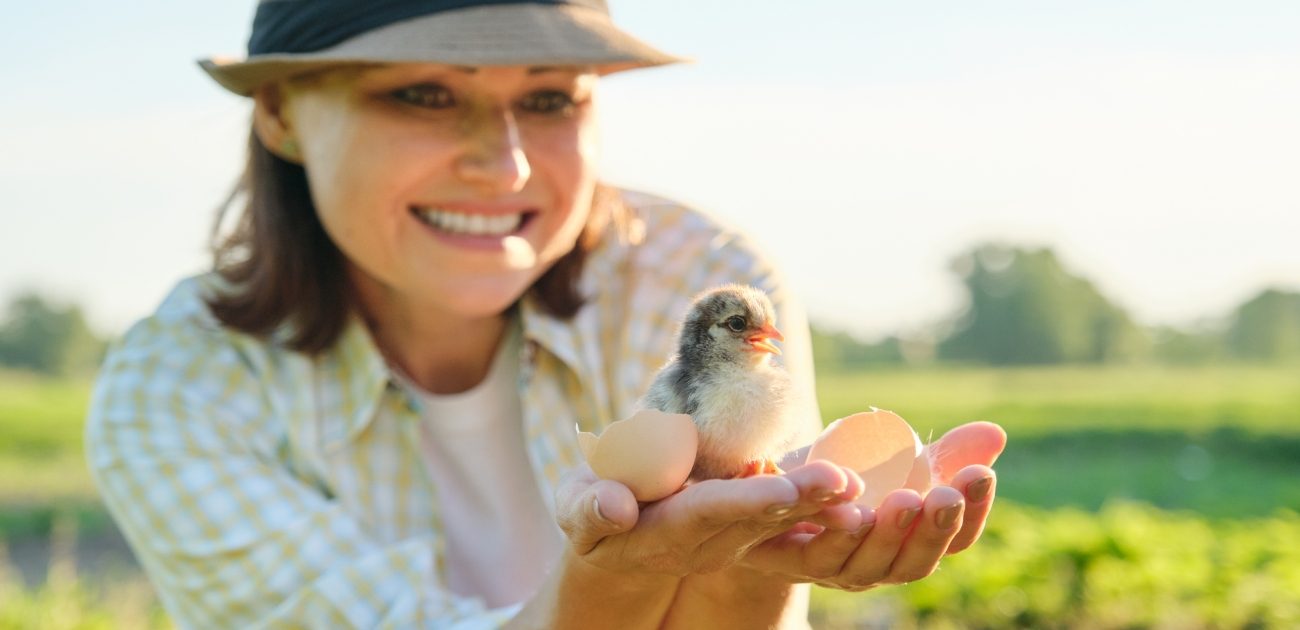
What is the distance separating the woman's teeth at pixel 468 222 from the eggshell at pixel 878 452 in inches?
56.6

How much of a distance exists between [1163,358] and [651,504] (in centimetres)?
1602

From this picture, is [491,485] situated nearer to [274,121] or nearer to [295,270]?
[295,270]

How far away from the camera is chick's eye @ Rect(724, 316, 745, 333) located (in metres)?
2.66

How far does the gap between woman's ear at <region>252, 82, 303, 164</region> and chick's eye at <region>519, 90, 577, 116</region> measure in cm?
84

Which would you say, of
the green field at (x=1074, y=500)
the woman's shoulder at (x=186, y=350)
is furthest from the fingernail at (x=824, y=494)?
the green field at (x=1074, y=500)

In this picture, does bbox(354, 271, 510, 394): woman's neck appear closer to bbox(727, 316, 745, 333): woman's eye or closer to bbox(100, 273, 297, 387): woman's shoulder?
bbox(100, 273, 297, 387): woman's shoulder

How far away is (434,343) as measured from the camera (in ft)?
13.9

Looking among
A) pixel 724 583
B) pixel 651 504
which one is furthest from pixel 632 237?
pixel 651 504

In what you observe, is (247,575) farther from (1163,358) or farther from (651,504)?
(1163,358)

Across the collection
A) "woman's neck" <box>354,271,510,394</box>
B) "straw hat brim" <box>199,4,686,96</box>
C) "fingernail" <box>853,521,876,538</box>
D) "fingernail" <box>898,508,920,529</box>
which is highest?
"straw hat brim" <box>199,4,686,96</box>

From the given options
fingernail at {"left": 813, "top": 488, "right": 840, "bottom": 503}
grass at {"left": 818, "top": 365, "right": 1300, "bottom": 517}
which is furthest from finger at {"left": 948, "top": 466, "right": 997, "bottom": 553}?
grass at {"left": 818, "top": 365, "right": 1300, "bottom": 517}

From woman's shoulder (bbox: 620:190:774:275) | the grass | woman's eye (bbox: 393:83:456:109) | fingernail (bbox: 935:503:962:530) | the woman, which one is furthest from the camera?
the grass

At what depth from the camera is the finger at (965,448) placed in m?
2.53

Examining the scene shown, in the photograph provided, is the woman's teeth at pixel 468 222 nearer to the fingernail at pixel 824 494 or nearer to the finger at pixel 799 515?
the finger at pixel 799 515
